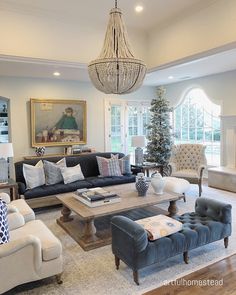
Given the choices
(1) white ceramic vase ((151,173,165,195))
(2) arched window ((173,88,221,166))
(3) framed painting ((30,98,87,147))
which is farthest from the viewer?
(2) arched window ((173,88,221,166))

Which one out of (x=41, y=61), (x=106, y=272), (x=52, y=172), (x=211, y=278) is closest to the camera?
(x=211, y=278)

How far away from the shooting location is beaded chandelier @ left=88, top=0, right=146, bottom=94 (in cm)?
345

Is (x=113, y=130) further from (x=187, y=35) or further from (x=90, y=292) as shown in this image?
(x=90, y=292)

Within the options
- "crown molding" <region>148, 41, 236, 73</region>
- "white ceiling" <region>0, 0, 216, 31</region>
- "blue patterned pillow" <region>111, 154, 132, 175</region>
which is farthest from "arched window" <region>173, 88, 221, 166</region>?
"white ceiling" <region>0, 0, 216, 31</region>

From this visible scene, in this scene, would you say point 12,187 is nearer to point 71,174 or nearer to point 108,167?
point 71,174

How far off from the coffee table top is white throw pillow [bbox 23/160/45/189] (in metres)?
0.93

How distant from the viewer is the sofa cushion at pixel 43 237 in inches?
97.4

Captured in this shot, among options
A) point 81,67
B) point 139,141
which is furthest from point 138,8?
point 139,141

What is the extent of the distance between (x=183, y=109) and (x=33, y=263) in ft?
22.6

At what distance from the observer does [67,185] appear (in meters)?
4.96

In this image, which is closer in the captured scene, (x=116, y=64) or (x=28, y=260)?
(x=28, y=260)

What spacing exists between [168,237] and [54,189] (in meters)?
2.65

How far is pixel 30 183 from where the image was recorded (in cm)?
479

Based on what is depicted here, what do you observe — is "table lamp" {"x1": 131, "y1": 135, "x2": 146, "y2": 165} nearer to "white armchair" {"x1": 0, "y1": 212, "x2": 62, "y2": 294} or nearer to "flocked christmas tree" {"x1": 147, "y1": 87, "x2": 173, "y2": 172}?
"flocked christmas tree" {"x1": 147, "y1": 87, "x2": 173, "y2": 172}
